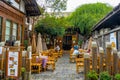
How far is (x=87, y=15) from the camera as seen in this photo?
2630 centimetres

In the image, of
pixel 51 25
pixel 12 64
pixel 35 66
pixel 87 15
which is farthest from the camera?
pixel 87 15

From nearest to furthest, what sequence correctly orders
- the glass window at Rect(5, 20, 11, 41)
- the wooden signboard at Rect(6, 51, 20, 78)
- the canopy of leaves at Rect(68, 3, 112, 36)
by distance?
the wooden signboard at Rect(6, 51, 20, 78)
the glass window at Rect(5, 20, 11, 41)
the canopy of leaves at Rect(68, 3, 112, 36)

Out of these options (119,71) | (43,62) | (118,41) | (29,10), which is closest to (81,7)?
(29,10)

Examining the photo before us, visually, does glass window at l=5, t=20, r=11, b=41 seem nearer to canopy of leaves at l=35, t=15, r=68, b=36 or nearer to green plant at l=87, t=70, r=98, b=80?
green plant at l=87, t=70, r=98, b=80

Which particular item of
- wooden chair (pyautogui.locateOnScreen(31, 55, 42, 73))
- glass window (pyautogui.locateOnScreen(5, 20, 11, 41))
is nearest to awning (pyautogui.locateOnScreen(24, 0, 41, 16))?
glass window (pyautogui.locateOnScreen(5, 20, 11, 41))

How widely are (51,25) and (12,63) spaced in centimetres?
1683

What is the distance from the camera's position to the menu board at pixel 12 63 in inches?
288

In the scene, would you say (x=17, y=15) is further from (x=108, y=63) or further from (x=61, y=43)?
(x=61, y=43)

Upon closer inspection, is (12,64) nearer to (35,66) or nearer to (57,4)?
(35,66)

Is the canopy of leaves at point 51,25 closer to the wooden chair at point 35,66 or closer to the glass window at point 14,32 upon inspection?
the glass window at point 14,32

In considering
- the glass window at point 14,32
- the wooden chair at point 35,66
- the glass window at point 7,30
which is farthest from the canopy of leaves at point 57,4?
the wooden chair at point 35,66

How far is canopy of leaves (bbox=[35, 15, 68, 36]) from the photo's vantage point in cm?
2313

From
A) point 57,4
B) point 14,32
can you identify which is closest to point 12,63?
point 14,32

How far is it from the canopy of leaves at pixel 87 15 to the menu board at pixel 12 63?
1919cm
